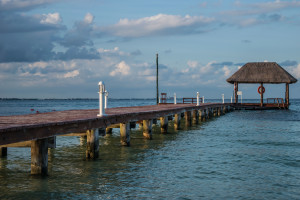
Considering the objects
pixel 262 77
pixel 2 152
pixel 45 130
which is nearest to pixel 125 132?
pixel 2 152

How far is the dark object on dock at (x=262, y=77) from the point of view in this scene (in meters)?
50.9

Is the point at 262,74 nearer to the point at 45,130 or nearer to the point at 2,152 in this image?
the point at 2,152

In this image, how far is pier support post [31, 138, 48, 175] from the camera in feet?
28.9

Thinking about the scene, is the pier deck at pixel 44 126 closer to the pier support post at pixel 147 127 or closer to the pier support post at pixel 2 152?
the pier support post at pixel 2 152

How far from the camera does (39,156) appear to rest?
29.2 ft

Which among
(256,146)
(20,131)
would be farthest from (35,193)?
(256,146)

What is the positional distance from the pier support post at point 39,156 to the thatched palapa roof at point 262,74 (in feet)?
149

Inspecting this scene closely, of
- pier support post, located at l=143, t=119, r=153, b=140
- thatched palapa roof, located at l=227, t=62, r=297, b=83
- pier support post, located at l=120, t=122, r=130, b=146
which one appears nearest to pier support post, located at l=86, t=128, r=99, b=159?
pier support post, located at l=120, t=122, r=130, b=146

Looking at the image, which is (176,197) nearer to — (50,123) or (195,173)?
(195,173)

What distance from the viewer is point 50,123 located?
8695 mm

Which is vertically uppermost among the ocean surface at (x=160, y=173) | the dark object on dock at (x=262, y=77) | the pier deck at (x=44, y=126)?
the dark object on dock at (x=262, y=77)

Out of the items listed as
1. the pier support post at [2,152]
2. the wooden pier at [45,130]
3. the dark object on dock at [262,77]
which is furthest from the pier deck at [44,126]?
the dark object on dock at [262,77]

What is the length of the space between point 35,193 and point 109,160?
417 cm

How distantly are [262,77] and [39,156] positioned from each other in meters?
47.0
